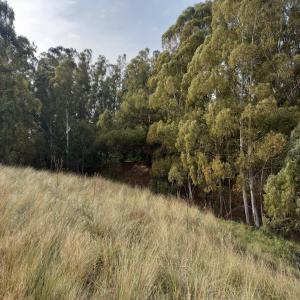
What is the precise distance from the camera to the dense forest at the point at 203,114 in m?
12.1

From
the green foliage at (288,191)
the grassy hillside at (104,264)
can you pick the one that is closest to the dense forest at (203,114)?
the green foliage at (288,191)

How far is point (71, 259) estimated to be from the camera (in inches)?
111

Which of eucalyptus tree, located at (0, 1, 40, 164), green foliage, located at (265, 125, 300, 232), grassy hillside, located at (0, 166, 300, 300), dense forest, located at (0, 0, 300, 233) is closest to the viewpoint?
grassy hillside, located at (0, 166, 300, 300)

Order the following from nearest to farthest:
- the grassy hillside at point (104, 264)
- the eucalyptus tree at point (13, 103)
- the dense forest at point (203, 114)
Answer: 1. the grassy hillside at point (104, 264)
2. the dense forest at point (203, 114)
3. the eucalyptus tree at point (13, 103)

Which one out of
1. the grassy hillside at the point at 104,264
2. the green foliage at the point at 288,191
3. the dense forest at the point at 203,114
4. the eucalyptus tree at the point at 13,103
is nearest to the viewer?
the grassy hillside at the point at 104,264

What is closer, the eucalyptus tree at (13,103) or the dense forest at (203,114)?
the dense forest at (203,114)

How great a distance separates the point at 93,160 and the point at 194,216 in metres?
18.4

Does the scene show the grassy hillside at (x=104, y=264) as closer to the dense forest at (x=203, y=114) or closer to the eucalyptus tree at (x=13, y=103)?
the dense forest at (x=203, y=114)

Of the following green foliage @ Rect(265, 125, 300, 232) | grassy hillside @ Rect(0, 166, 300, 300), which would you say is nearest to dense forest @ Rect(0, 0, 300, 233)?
green foliage @ Rect(265, 125, 300, 232)

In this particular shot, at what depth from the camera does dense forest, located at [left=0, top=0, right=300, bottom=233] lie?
39.7 feet

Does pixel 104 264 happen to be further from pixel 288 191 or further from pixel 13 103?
pixel 13 103

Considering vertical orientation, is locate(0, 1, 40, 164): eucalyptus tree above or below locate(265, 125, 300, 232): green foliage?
above

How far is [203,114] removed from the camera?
1486cm

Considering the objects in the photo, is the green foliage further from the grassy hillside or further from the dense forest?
the grassy hillside
